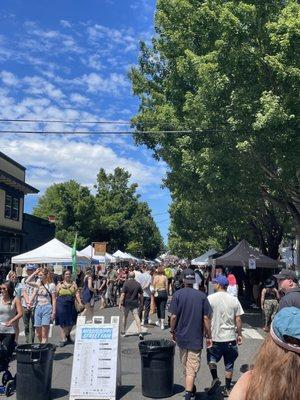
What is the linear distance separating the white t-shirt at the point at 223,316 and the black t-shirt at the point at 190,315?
325mm

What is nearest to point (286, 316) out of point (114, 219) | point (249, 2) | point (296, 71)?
point (296, 71)

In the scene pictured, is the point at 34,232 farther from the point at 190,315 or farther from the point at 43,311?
the point at 190,315

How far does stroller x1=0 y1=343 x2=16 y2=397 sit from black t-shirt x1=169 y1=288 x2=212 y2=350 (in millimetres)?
2574

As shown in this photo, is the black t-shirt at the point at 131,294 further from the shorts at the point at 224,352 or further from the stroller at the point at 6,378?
the shorts at the point at 224,352

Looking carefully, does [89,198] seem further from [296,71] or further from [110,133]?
[296,71]

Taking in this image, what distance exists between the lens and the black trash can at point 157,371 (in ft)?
23.7

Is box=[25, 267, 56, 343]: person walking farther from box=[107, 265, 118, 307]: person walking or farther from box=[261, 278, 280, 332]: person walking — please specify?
box=[107, 265, 118, 307]: person walking

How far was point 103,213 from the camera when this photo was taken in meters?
47.0

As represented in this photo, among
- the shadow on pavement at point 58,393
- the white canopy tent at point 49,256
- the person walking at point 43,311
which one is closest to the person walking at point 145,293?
the person walking at point 43,311

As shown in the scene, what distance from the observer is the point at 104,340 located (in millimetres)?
7238

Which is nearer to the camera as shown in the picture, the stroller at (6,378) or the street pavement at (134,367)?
the stroller at (6,378)

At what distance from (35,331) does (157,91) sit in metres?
11.5

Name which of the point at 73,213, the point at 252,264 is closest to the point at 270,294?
the point at 252,264

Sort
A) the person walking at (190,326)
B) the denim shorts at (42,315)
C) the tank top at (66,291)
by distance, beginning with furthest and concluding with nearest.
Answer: the tank top at (66,291) < the denim shorts at (42,315) < the person walking at (190,326)
